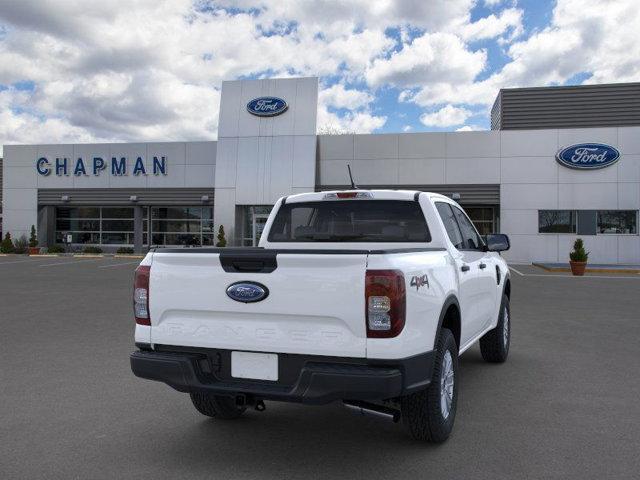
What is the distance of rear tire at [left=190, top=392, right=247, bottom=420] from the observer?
450 cm

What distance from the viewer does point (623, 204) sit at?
84.1ft

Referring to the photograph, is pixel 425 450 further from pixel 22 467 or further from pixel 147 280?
pixel 22 467

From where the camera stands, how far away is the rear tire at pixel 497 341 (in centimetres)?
644

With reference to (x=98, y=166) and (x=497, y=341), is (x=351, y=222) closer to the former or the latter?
(x=497, y=341)

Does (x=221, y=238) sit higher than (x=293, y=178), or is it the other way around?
(x=293, y=178)

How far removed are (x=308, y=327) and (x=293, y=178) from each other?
80.7 feet

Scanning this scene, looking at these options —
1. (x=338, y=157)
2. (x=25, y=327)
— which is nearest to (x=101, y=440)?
(x=25, y=327)

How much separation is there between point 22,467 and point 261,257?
202cm

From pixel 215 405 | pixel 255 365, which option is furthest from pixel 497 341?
pixel 255 365

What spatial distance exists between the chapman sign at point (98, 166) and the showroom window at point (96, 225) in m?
2.57

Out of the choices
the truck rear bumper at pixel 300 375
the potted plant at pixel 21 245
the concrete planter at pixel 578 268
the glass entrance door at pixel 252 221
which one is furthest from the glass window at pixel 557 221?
the potted plant at pixel 21 245

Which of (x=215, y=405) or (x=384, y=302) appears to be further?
(x=215, y=405)

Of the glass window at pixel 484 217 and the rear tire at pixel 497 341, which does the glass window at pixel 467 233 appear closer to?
the rear tire at pixel 497 341

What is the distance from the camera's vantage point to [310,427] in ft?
14.8
